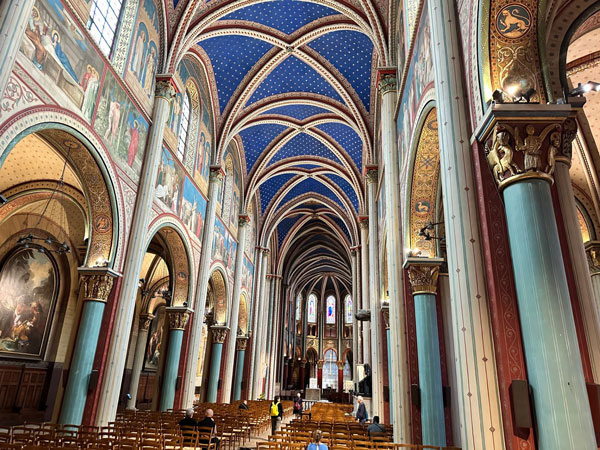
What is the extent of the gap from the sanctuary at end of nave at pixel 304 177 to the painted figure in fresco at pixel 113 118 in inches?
4.7

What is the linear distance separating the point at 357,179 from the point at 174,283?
11317mm

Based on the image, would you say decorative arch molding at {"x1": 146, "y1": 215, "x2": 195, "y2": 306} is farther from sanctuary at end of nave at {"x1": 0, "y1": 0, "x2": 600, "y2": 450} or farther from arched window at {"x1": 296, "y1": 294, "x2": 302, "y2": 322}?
arched window at {"x1": 296, "y1": 294, "x2": 302, "y2": 322}

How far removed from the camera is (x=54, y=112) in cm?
785

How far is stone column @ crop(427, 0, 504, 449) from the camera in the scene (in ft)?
13.1

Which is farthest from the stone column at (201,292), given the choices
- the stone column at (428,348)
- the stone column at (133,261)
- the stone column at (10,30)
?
the stone column at (10,30)

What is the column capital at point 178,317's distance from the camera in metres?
14.5

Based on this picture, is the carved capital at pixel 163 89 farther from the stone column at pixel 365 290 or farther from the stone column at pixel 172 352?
the stone column at pixel 365 290

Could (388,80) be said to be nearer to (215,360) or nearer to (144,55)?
(144,55)

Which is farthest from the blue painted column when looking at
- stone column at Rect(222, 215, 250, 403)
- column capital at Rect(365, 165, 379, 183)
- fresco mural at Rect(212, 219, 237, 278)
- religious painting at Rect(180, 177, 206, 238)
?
column capital at Rect(365, 165, 379, 183)

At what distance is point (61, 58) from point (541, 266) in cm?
896

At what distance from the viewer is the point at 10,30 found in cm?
624

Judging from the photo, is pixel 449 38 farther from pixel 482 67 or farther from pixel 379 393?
pixel 379 393

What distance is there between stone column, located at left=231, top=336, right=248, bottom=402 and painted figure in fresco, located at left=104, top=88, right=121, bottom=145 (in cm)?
1547

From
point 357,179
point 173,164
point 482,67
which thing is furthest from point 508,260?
point 357,179
